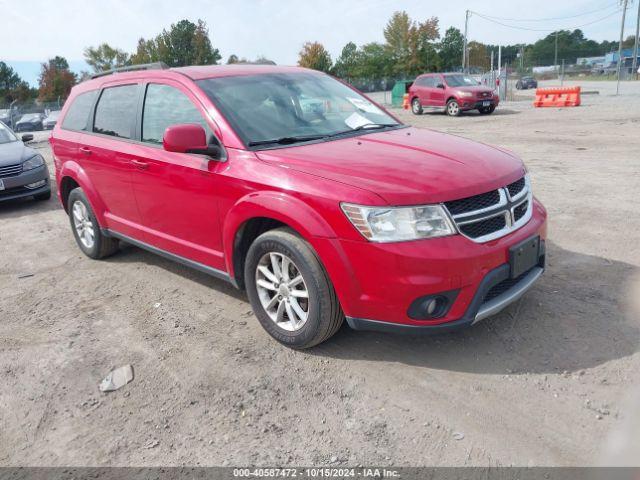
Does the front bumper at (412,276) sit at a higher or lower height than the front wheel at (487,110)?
higher

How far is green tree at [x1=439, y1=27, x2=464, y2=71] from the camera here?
70.0m

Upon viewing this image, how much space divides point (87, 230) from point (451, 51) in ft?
246

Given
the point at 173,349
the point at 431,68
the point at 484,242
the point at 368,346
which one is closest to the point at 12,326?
the point at 173,349

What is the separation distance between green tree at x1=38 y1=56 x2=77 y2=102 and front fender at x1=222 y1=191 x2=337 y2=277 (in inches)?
3088

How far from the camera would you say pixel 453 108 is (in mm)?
21297

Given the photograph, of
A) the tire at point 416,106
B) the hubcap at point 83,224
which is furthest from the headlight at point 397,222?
the tire at point 416,106

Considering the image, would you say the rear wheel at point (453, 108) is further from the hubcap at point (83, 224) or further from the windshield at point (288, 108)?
the hubcap at point (83, 224)

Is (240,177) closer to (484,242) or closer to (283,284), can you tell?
(283,284)

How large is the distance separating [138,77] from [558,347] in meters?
3.94

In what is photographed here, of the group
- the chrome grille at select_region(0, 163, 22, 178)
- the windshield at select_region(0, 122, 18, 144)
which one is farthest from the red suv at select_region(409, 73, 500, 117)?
the chrome grille at select_region(0, 163, 22, 178)

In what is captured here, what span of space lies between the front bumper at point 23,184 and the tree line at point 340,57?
182 ft

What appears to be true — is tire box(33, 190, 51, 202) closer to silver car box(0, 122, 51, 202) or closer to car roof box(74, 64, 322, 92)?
silver car box(0, 122, 51, 202)

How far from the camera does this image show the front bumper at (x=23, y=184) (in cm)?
845

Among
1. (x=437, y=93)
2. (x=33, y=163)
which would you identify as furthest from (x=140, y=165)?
(x=437, y=93)
